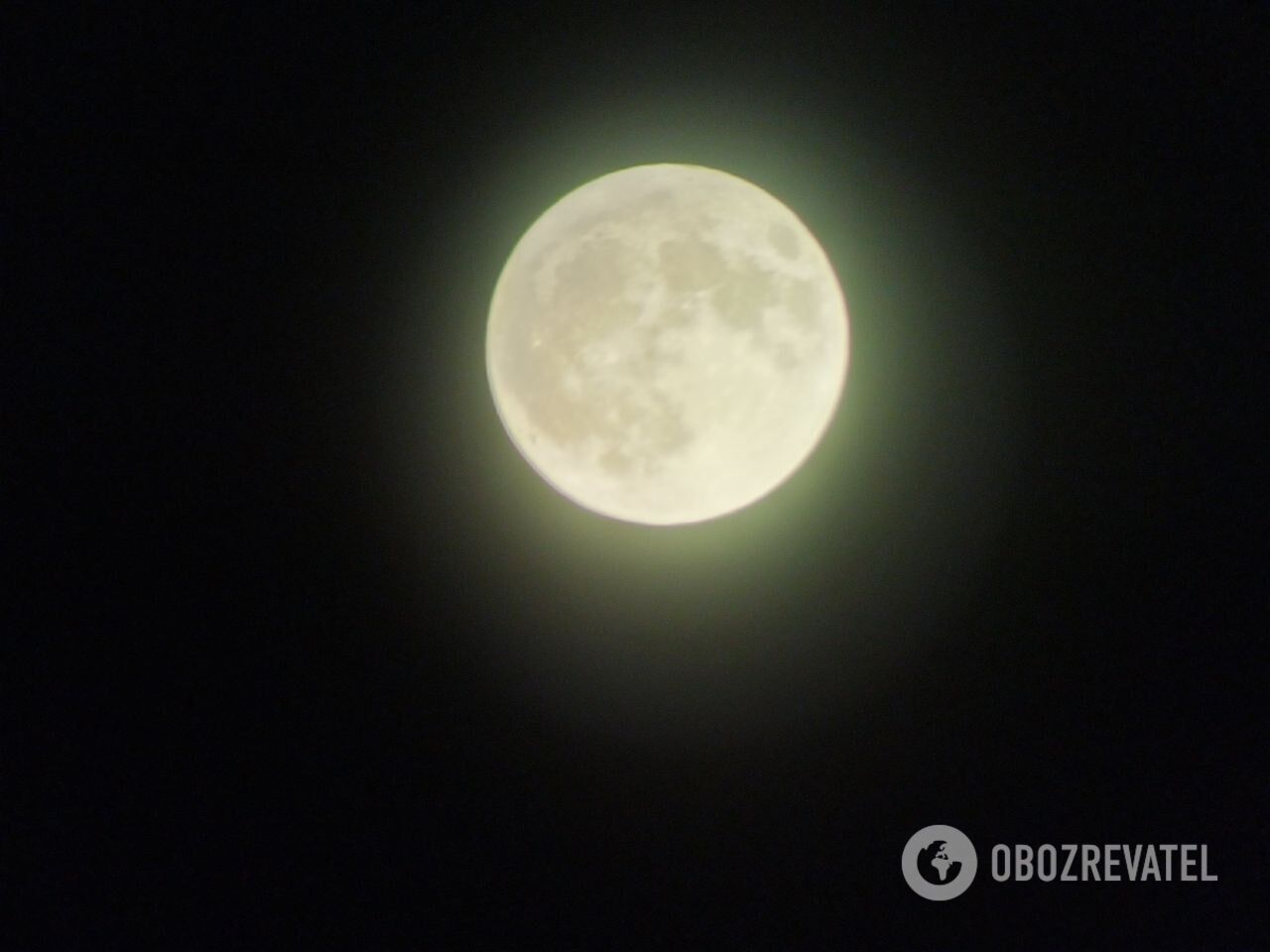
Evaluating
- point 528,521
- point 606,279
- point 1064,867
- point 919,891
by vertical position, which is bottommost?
point 919,891

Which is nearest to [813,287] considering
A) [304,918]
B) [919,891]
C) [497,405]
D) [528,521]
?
[497,405]

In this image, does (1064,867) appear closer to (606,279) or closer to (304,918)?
(606,279)

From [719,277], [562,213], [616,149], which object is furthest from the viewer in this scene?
[616,149]

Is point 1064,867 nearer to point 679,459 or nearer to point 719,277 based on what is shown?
point 679,459

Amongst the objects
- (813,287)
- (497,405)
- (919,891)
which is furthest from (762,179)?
(919,891)

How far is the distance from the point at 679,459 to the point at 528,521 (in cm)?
79

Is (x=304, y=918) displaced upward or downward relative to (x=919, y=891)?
downward

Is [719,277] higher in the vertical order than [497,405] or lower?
higher

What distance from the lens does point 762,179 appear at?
2715 mm

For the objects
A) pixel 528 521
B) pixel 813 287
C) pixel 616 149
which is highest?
pixel 616 149

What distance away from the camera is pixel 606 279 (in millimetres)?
2320

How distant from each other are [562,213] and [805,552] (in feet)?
5.54

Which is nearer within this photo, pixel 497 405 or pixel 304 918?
pixel 497 405

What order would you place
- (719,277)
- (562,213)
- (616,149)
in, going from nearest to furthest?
1. (719,277)
2. (562,213)
3. (616,149)
